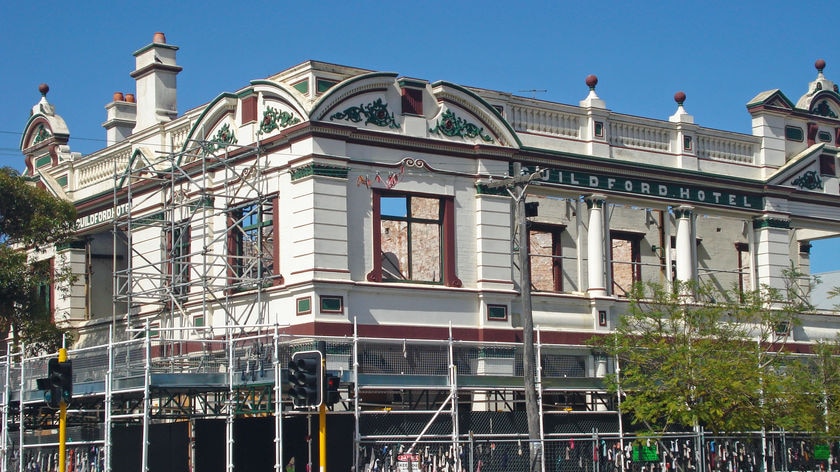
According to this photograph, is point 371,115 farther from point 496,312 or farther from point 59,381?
point 59,381

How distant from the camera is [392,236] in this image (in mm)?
35594

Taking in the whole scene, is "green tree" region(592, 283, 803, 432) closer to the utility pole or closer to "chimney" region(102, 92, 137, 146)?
the utility pole

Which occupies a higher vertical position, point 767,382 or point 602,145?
point 602,145

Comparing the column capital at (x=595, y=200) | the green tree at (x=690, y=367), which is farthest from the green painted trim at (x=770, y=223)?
the green tree at (x=690, y=367)

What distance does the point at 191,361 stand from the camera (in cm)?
3209

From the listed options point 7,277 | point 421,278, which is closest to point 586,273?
point 421,278

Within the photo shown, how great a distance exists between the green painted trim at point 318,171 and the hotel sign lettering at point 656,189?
20.0 feet

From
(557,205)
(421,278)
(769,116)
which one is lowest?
(421,278)

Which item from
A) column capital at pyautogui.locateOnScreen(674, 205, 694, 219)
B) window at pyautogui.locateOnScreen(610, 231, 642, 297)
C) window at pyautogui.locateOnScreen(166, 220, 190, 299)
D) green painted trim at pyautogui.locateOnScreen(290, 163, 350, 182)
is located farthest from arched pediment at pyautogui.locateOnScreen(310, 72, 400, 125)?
column capital at pyautogui.locateOnScreen(674, 205, 694, 219)

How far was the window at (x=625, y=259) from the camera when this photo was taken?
4172 centimetres

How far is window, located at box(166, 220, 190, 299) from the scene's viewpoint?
36031mm

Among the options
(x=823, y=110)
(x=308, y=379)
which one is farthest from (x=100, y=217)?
(x=823, y=110)

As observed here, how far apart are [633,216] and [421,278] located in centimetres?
915

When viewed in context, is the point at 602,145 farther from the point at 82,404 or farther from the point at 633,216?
the point at 82,404
